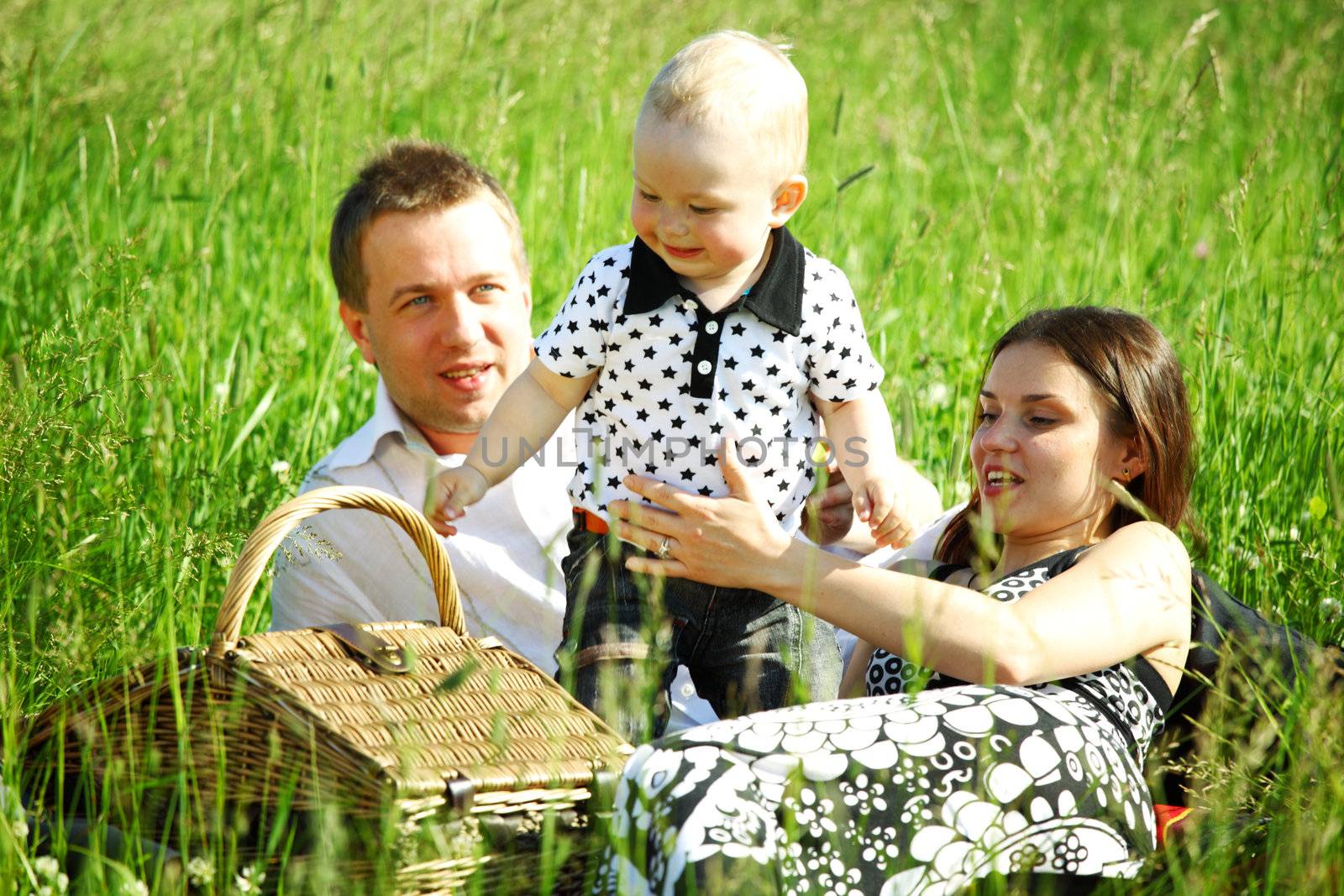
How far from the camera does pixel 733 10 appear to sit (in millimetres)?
6492

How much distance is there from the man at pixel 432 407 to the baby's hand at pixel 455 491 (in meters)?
0.61

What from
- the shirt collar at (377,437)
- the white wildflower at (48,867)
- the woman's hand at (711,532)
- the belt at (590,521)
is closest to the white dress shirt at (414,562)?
the shirt collar at (377,437)

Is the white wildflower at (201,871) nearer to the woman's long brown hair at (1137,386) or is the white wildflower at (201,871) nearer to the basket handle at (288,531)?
the basket handle at (288,531)

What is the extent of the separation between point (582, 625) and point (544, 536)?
816 millimetres

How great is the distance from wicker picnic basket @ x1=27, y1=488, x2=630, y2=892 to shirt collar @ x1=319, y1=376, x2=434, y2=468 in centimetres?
104

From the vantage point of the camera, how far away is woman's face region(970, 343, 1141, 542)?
246 cm

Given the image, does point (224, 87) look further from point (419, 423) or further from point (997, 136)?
point (997, 136)

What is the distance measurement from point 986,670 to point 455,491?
41.8 inches

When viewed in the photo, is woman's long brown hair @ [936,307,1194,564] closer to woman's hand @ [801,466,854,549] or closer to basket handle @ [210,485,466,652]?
woman's hand @ [801,466,854,549]

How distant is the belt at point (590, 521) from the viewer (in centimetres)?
242

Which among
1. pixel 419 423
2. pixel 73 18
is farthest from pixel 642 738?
pixel 73 18

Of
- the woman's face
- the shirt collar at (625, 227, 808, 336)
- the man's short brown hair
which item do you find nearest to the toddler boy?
the shirt collar at (625, 227, 808, 336)

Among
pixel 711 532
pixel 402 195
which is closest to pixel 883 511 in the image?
pixel 711 532

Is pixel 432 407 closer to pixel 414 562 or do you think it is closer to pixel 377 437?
pixel 377 437
